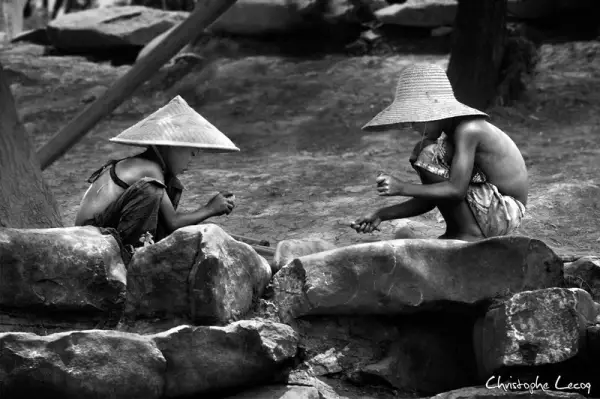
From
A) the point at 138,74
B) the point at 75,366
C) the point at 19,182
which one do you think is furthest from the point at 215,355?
the point at 138,74

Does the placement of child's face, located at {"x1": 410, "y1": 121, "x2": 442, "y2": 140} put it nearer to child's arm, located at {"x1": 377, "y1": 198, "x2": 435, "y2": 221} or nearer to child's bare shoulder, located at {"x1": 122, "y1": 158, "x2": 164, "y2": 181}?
child's arm, located at {"x1": 377, "y1": 198, "x2": 435, "y2": 221}

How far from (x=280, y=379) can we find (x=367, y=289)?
0.51 m

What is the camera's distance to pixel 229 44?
40.8 feet

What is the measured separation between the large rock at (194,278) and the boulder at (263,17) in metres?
8.45

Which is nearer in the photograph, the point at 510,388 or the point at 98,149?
the point at 510,388

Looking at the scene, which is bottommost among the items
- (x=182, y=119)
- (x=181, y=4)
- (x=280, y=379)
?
(x=181, y=4)

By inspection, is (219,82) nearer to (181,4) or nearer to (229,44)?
(229,44)

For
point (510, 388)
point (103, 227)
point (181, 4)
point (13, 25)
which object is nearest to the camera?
point (510, 388)

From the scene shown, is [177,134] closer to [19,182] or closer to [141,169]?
[141,169]

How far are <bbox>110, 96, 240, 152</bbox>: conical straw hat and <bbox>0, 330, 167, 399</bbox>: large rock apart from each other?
1.25 m

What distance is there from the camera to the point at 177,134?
4.75 m

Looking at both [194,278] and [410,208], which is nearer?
[194,278]

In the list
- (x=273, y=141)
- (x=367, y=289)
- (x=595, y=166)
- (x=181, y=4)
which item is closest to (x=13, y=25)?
(x=181, y=4)

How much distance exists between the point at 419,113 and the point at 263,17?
7879 mm
